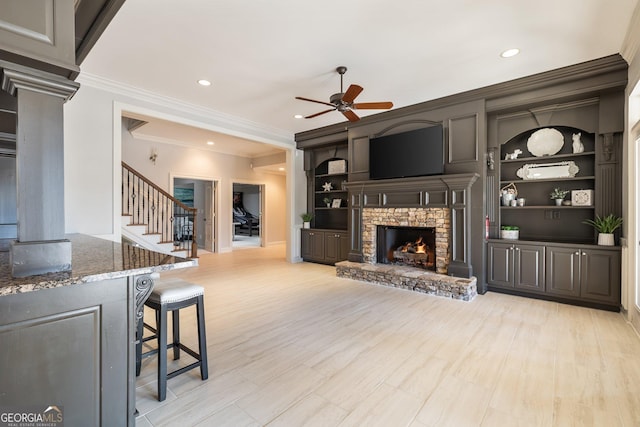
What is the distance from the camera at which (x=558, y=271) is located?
12.4 feet

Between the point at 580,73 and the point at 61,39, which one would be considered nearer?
the point at 61,39

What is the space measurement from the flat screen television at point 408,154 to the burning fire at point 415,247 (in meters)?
1.26

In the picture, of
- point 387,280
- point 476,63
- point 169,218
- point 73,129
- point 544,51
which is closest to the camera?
point 544,51

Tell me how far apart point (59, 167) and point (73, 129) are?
10.1ft

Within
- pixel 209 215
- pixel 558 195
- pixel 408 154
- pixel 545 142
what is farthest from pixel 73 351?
pixel 209 215

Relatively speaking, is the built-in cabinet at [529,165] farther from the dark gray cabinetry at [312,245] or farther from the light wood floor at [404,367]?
the dark gray cabinetry at [312,245]

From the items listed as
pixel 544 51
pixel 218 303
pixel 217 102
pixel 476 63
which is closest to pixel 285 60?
pixel 217 102

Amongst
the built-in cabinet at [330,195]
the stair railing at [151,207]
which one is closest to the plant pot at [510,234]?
the built-in cabinet at [330,195]

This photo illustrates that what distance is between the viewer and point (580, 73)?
3492mm

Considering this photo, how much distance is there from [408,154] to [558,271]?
2591 millimetres

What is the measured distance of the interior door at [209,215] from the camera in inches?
332

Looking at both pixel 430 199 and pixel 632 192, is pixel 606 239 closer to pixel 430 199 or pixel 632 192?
pixel 632 192

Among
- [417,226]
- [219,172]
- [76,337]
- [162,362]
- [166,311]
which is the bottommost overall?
[162,362]

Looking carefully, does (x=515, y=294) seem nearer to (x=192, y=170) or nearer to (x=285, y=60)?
(x=285, y=60)
